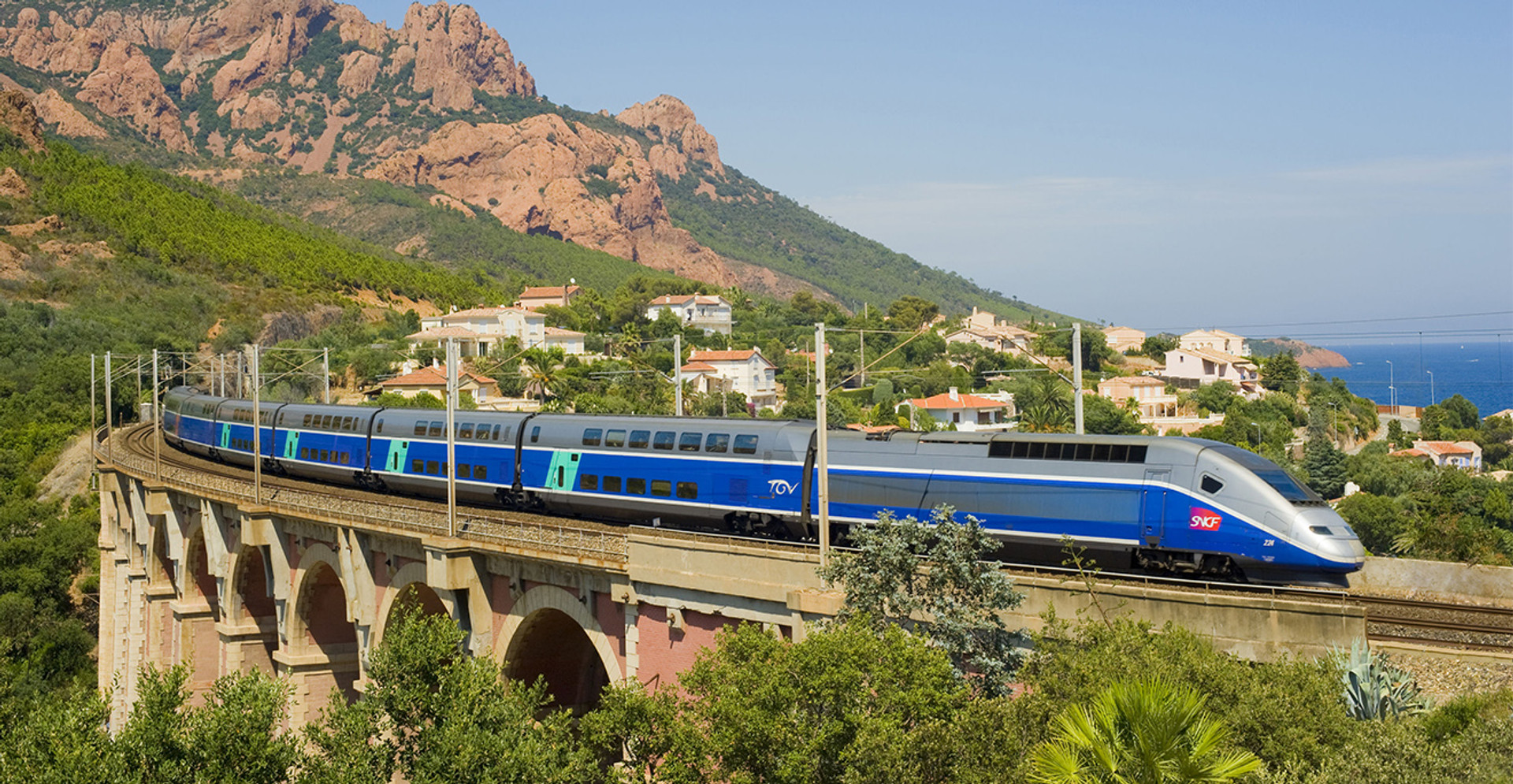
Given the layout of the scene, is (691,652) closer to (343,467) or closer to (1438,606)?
(1438,606)

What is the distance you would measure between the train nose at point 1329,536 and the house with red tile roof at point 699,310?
5376 inches

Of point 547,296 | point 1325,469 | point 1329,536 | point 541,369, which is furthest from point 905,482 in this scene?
point 547,296

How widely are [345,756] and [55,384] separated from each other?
86.2 metres

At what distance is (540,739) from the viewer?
19734 mm

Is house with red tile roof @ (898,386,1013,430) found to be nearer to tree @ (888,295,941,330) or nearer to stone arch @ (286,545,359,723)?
tree @ (888,295,941,330)

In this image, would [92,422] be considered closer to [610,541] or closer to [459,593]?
[459,593]

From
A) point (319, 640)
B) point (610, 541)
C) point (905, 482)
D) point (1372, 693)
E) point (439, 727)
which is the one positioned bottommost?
point (319, 640)

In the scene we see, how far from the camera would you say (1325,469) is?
87.2 metres

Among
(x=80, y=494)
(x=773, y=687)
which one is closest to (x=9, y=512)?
(x=80, y=494)

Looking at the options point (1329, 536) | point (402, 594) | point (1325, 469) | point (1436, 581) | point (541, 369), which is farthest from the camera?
point (541, 369)

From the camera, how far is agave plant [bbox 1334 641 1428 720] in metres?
17.4

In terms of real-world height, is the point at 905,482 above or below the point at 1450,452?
above

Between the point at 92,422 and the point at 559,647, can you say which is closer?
the point at 559,647

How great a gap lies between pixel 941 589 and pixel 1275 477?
21.2 feet
